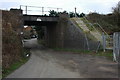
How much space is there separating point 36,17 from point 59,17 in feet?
11.1

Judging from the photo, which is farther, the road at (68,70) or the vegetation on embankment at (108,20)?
the vegetation on embankment at (108,20)

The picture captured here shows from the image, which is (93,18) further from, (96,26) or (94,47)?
(94,47)

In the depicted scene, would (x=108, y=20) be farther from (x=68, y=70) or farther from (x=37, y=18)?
(x=68, y=70)

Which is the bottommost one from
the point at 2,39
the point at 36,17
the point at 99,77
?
the point at 99,77

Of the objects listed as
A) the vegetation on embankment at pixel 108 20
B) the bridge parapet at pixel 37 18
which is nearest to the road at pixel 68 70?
the vegetation on embankment at pixel 108 20

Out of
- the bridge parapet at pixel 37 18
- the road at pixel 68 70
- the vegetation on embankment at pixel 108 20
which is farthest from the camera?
the bridge parapet at pixel 37 18

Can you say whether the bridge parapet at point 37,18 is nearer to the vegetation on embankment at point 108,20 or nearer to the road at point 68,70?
the vegetation on embankment at point 108,20

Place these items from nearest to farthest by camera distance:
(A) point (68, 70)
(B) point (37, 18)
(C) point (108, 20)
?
(A) point (68, 70), (B) point (37, 18), (C) point (108, 20)

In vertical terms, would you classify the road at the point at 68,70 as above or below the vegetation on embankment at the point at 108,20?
below

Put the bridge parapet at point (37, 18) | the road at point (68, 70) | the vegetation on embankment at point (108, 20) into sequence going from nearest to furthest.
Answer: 1. the road at point (68, 70)
2. the vegetation on embankment at point (108, 20)
3. the bridge parapet at point (37, 18)

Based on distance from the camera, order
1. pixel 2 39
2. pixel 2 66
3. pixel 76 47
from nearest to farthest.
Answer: pixel 2 66, pixel 2 39, pixel 76 47

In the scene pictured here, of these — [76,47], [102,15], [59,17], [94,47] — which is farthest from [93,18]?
[94,47]

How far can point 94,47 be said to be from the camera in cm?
2798

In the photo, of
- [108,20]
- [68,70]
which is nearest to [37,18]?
[108,20]
